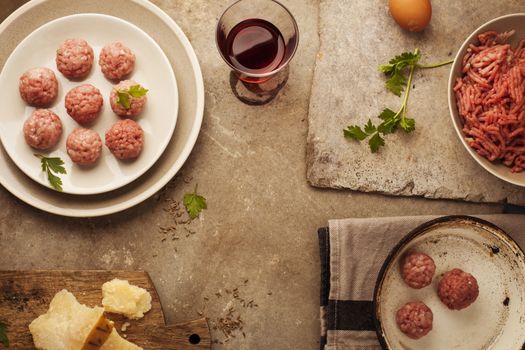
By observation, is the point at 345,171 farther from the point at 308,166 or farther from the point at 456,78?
the point at 456,78

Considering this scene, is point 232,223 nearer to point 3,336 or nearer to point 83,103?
point 83,103

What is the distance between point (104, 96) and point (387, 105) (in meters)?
0.93

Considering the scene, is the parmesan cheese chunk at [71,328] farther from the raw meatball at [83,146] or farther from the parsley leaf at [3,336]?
the raw meatball at [83,146]

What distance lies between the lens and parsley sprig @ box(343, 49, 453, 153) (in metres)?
1.96

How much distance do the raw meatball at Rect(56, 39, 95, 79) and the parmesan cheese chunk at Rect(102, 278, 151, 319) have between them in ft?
2.18

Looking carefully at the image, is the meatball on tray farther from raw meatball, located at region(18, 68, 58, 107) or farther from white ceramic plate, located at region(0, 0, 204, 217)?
raw meatball, located at region(18, 68, 58, 107)

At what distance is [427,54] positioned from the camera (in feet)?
6.63

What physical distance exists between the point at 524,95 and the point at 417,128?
0.35 metres

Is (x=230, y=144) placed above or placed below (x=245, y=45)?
below

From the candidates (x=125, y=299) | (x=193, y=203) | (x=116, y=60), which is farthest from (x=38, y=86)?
(x=125, y=299)

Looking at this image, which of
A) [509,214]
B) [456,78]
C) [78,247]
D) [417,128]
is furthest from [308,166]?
[78,247]

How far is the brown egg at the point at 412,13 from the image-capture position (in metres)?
1.90

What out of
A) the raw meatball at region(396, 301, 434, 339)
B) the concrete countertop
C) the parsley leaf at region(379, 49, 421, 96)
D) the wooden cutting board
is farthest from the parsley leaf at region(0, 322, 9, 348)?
the parsley leaf at region(379, 49, 421, 96)

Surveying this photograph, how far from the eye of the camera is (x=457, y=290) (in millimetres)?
1781
